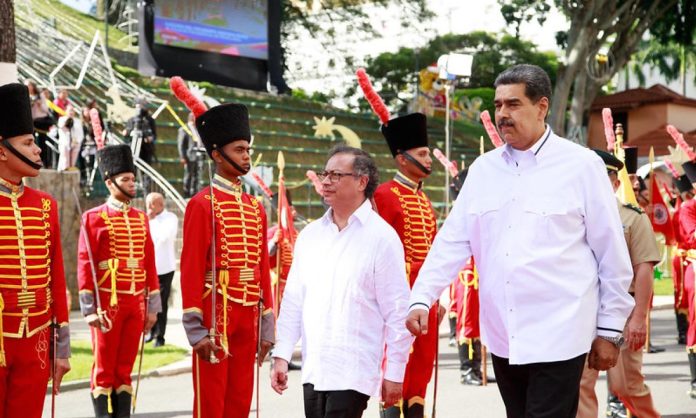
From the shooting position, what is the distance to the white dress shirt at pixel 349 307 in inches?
228

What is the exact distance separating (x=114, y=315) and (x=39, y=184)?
8.89 m

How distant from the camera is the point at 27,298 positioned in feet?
A: 20.8

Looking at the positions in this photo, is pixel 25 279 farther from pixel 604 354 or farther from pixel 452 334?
pixel 452 334

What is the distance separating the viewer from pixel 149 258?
31.3 ft

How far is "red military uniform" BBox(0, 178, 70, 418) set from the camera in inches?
244

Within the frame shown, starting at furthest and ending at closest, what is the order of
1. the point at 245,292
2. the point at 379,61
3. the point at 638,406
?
the point at 379,61 < the point at 638,406 < the point at 245,292

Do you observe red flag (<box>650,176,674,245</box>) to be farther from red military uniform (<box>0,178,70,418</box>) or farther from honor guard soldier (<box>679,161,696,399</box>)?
red military uniform (<box>0,178,70,418</box>)

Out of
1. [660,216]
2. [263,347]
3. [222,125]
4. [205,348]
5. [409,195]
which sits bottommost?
[660,216]

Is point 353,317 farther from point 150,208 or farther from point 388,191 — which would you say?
point 150,208

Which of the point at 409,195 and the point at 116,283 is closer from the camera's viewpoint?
the point at 409,195

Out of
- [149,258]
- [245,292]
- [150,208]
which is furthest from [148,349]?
[245,292]

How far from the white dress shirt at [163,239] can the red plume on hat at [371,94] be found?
7503 mm

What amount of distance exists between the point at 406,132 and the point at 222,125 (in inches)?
83.1

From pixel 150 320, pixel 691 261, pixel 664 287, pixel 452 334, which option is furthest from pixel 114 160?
pixel 664 287
